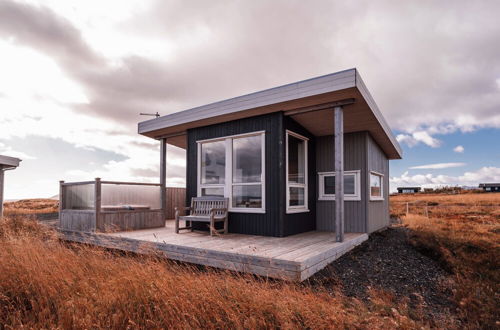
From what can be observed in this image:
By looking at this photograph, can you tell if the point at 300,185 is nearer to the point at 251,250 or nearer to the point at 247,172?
the point at 247,172

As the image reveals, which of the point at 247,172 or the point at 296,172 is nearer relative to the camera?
the point at 247,172

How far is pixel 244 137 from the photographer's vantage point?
6.29 metres

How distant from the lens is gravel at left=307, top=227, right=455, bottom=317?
3.57 m

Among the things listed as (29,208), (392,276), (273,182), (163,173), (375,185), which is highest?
(163,173)

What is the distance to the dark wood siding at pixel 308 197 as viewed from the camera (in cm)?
573

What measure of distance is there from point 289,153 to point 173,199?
18.2ft

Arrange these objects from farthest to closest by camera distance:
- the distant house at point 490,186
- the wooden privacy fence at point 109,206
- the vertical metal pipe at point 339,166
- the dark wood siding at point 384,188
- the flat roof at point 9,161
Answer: the distant house at point 490,186 < the flat roof at point 9,161 < the dark wood siding at point 384,188 < the wooden privacy fence at point 109,206 < the vertical metal pipe at point 339,166

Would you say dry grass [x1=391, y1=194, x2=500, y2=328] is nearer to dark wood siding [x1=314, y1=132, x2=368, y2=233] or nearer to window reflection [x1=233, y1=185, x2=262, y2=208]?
dark wood siding [x1=314, y1=132, x2=368, y2=233]

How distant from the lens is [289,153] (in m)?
6.07

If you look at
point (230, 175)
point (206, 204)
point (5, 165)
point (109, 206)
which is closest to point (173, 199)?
point (109, 206)

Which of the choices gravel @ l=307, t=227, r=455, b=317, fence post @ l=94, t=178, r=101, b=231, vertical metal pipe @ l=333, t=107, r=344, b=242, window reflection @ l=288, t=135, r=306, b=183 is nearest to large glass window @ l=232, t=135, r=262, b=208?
window reflection @ l=288, t=135, r=306, b=183

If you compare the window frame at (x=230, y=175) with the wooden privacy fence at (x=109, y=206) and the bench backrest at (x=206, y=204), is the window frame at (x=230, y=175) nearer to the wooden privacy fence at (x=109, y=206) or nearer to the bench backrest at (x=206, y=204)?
the bench backrest at (x=206, y=204)

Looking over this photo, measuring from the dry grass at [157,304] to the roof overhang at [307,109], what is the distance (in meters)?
3.16

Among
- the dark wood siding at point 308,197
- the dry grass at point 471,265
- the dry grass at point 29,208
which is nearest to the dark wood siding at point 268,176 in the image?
the dark wood siding at point 308,197
